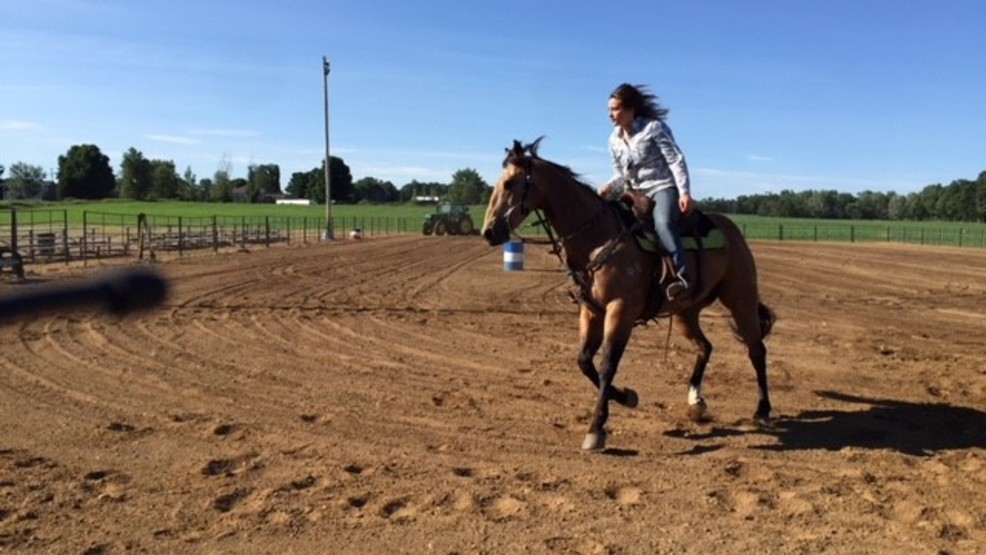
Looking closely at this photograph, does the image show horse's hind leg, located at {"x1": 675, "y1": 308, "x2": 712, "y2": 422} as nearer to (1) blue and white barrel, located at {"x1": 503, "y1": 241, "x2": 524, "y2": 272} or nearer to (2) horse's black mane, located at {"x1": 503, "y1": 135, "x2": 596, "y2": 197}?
(2) horse's black mane, located at {"x1": 503, "y1": 135, "x2": 596, "y2": 197}

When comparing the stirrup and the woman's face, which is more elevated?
the woman's face

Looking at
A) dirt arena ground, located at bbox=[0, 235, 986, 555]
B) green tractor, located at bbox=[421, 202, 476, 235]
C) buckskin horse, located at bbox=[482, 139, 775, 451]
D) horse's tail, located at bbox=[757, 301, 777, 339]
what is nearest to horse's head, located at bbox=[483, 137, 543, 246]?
buckskin horse, located at bbox=[482, 139, 775, 451]

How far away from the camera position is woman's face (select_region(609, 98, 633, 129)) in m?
6.83

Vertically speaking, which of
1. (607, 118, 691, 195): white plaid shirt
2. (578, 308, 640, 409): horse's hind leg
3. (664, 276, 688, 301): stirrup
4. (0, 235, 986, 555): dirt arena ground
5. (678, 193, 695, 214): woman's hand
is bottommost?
(0, 235, 986, 555): dirt arena ground

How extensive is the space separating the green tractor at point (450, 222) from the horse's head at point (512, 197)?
57.0 metres

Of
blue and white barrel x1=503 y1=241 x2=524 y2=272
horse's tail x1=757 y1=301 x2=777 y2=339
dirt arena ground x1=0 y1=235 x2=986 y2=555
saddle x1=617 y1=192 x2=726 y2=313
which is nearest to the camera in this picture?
dirt arena ground x1=0 y1=235 x2=986 y2=555

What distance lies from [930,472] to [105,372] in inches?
314

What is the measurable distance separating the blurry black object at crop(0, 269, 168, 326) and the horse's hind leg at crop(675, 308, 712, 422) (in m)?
6.49

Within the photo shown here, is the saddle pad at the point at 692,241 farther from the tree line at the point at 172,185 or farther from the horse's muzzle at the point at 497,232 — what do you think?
the tree line at the point at 172,185

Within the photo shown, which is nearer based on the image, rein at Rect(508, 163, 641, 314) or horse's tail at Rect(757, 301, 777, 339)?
rein at Rect(508, 163, 641, 314)

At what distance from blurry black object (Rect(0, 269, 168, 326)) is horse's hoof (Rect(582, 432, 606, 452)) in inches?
208

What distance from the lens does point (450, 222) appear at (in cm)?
6350

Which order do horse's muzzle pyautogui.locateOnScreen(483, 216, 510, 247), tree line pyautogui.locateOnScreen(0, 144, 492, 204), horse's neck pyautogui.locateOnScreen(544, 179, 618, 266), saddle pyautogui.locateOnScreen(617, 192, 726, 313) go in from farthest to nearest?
tree line pyautogui.locateOnScreen(0, 144, 492, 204) → saddle pyautogui.locateOnScreen(617, 192, 726, 313) → horse's neck pyautogui.locateOnScreen(544, 179, 618, 266) → horse's muzzle pyautogui.locateOnScreen(483, 216, 510, 247)

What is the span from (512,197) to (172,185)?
515ft
